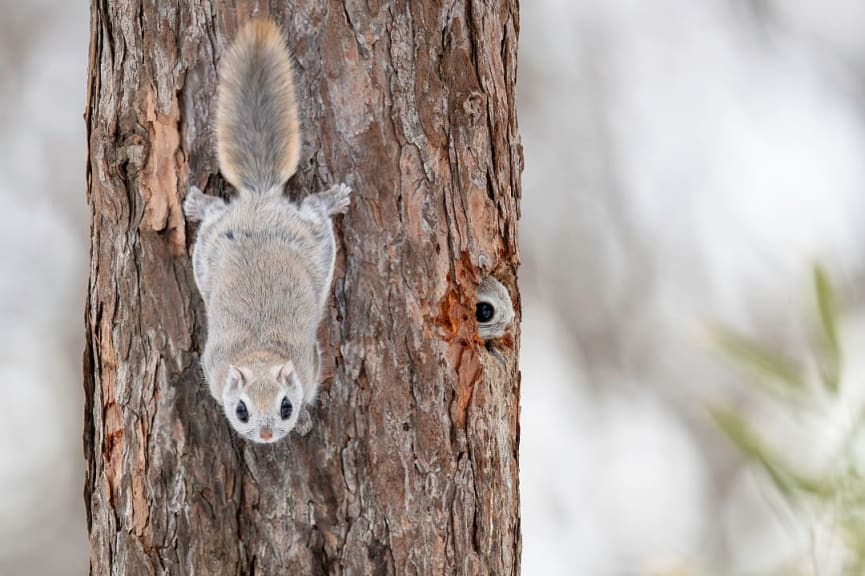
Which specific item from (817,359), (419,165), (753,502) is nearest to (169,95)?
(419,165)

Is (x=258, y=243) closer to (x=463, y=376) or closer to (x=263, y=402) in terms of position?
(x=263, y=402)

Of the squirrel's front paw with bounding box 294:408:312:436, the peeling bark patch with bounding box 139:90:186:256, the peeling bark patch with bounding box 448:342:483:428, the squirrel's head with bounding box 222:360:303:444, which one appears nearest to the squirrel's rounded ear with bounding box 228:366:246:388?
the squirrel's head with bounding box 222:360:303:444

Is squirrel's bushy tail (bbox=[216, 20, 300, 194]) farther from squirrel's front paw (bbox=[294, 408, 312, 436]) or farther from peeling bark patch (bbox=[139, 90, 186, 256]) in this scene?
squirrel's front paw (bbox=[294, 408, 312, 436])

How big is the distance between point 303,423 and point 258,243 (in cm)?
34

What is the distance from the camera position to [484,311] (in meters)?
1.92

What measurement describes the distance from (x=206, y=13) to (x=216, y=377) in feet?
2.11

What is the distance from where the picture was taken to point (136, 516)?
5.84 ft

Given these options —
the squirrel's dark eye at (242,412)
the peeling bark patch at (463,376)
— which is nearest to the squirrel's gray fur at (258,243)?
the squirrel's dark eye at (242,412)

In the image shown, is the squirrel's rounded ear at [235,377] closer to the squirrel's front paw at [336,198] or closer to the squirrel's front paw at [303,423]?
the squirrel's front paw at [303,423]

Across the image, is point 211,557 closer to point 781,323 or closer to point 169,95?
point 169,95

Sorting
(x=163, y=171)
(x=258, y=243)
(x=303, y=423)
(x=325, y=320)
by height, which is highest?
(x=163, y=171)

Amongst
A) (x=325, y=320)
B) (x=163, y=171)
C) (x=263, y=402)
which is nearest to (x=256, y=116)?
(x=163, y=171)

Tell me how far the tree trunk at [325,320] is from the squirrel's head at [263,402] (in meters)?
Result: 0.05

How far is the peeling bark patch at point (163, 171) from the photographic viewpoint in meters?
1.79
